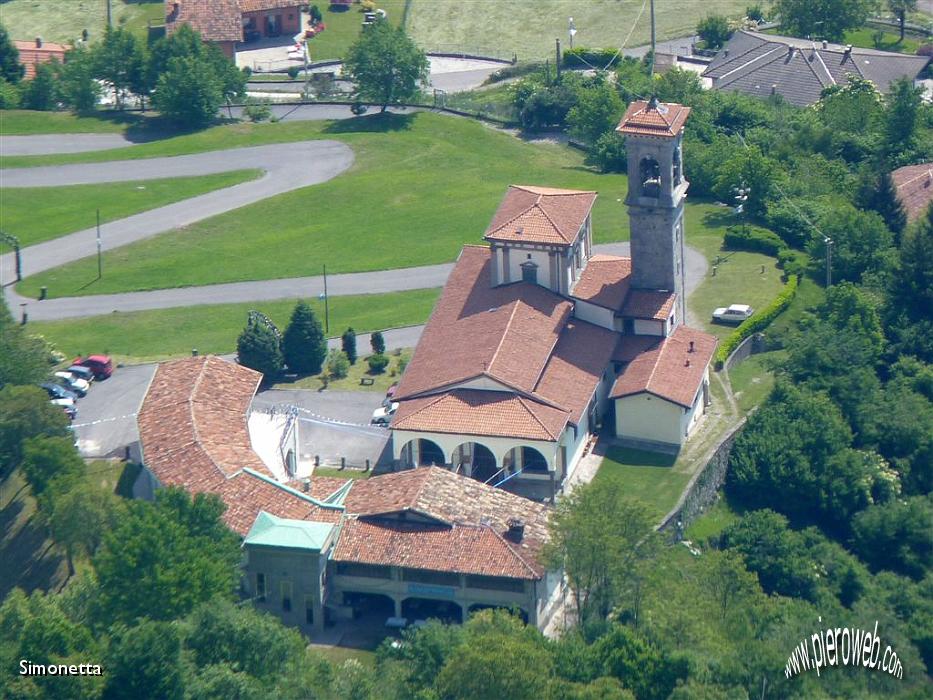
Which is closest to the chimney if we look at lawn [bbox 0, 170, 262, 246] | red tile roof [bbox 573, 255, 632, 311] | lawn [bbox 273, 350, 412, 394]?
red tile roof [bbox 573, 255, 632, 311]

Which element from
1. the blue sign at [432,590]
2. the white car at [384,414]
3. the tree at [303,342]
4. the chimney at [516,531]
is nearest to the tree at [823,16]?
the tree at [303,342]

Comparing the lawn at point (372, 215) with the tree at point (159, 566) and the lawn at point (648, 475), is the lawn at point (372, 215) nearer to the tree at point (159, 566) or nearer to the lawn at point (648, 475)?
the lawn at point (648, 475)

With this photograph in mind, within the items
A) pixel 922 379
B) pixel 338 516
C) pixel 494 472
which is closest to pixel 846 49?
pixel 922 379

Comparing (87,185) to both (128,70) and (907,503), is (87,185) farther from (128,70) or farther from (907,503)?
(907,503)

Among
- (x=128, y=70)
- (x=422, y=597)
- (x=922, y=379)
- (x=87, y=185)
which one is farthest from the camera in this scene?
(x=128, y=70)

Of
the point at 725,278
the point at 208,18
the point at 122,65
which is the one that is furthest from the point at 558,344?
the point at 208,18
